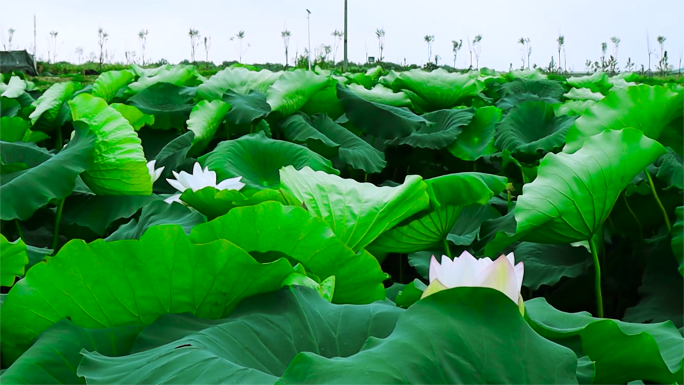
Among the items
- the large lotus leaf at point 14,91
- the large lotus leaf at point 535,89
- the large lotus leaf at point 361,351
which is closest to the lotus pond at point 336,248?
the large lotus leaf at point 361,351

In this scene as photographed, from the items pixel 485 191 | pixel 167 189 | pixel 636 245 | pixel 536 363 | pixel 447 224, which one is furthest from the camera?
pixel 167 189

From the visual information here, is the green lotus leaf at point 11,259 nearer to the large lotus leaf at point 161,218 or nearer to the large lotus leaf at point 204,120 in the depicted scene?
the large lotus leaf at point 161,218

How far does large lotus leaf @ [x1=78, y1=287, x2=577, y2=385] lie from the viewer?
0.41 metres

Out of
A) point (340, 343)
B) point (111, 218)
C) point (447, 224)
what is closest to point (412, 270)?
point (447, 224)

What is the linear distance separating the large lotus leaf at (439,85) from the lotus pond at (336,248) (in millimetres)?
262

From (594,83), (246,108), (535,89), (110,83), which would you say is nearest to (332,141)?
(246,108)

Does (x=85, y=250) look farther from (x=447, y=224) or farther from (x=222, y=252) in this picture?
(x=447, y=224)

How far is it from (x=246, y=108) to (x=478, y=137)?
0.70m

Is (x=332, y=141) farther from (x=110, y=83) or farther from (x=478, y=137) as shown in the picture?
(x=110, y=83)

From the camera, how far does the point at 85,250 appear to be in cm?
55

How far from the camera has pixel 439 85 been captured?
216cm

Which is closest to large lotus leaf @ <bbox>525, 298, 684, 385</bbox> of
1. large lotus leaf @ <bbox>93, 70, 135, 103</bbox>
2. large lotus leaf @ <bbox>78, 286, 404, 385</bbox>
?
large lotus leaf @ <bbox>78, 286, 404, 385</bbox>

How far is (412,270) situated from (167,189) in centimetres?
69

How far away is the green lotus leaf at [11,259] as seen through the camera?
2.18ft
